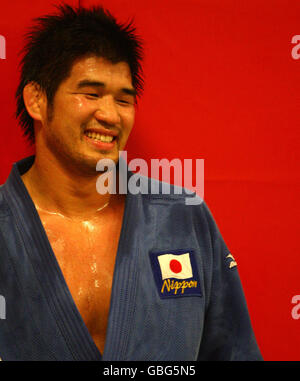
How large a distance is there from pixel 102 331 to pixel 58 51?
0.69 m

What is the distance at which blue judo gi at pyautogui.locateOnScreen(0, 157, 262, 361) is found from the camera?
44.8 inches

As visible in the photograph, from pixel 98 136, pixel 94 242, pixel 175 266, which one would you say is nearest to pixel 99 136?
pixel 98 136

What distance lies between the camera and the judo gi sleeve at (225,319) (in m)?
1.34

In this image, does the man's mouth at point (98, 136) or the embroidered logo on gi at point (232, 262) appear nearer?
the man's mouth at point (98, 136)

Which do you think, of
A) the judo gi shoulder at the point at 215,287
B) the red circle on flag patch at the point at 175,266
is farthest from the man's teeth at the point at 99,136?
the red circle on flag patch at the point at 175,266

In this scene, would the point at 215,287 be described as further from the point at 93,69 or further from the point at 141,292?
the point at 93,69

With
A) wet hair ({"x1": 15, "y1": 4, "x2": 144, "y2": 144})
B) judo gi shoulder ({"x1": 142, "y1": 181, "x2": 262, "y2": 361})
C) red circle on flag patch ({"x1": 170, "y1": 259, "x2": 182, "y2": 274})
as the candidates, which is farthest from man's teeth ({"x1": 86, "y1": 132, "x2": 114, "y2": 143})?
red circle on flag patch ({"x1": 170, "y1": 259, "x2": 182, "y2": 274})

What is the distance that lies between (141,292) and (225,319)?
0.28 metres

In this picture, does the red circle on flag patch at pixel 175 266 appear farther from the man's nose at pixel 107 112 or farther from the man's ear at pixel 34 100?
the man's ear at pixel 34 100

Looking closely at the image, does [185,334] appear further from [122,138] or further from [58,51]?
[58,51]

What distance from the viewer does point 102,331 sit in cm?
121

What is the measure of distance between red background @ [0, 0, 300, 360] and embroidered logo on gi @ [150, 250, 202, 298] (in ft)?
0.80

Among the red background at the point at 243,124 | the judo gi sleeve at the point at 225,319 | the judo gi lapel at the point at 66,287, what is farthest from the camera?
the red background at the point at 243,124

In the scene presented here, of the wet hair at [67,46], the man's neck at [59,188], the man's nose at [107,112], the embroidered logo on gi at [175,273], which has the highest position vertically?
the wet hair at [67,46]
